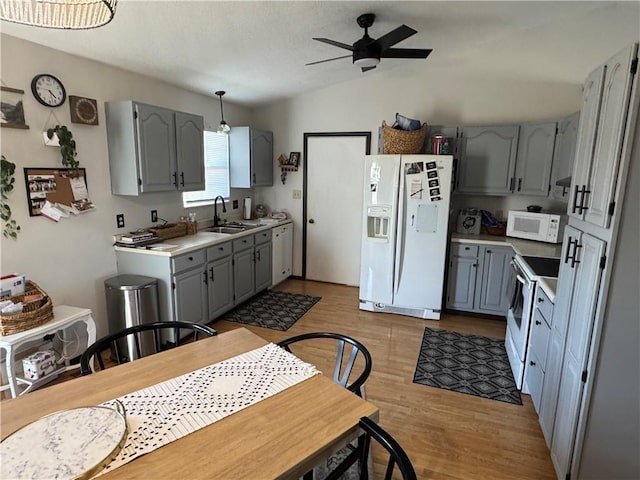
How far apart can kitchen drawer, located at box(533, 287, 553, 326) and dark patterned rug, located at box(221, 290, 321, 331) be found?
2.25m

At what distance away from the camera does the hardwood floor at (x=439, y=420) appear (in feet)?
6.64

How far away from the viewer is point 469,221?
14.0 ft

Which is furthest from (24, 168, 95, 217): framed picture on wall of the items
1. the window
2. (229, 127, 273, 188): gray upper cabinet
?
(229, 127, 273, 188): gray upper cabinet

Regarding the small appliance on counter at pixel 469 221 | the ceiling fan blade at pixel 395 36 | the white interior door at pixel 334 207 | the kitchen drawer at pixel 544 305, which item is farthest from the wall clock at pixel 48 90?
the small appliance on counter at pixel 469 221

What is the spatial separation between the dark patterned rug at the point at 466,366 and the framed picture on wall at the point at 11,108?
3319mm

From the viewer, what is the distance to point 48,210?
268 centimetres

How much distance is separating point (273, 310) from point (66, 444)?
323 centimetres

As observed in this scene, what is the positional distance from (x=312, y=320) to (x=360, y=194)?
1.83 meters

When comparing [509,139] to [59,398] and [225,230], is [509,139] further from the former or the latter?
[59,398]

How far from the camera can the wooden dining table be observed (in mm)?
988

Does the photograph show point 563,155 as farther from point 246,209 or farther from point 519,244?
point 246,209

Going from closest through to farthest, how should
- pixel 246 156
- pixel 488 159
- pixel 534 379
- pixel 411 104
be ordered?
pixel 534 379
pixel 488 159
pixel 411 104
pixel 246 156

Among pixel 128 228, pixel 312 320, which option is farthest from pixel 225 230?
pixel 312 320

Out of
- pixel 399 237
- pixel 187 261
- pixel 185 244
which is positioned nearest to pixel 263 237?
Result: pixel 185 244
